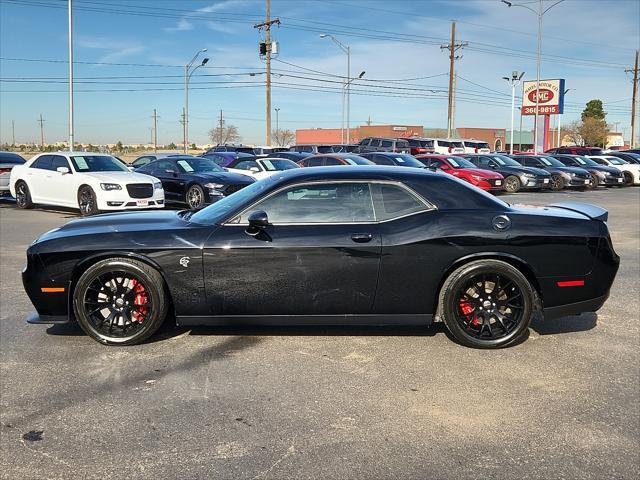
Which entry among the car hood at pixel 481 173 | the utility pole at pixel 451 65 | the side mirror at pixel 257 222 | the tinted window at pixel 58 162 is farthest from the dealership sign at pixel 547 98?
the side mirror at pixel 257 222

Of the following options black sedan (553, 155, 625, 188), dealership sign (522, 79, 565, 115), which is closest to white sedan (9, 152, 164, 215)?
black sedan (553, 155, 625, 188)

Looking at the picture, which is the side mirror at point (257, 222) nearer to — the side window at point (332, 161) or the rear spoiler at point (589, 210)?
the rear spoiler at point (589, 210)

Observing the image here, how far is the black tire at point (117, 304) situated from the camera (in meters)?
4.68

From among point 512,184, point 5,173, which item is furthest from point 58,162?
point 512,184

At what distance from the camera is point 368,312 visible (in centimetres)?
466

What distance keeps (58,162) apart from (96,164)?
3.14 feet

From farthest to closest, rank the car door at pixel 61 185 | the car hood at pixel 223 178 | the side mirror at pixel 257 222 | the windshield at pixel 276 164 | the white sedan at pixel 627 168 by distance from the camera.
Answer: the white sedan at pixel 627 168
the windshield at pixel 276 164
the car hood at pixel 223 178
the car door at pixel 61 185
the side mirror at pixel 257 222

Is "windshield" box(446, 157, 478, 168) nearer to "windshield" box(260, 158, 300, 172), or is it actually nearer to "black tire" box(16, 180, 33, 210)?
"windshield" box(260, 158, 300, 172)

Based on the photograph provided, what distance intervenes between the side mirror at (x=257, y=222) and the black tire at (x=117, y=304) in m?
0.83

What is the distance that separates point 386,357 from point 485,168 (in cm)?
1962

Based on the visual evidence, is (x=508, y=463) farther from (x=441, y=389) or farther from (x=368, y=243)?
(x=368, y=243)

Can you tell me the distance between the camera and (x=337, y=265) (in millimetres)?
4578

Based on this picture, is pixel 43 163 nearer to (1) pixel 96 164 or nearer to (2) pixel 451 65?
(1) pixel 96 164

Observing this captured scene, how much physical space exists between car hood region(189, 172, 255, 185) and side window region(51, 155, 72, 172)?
3.03 m
